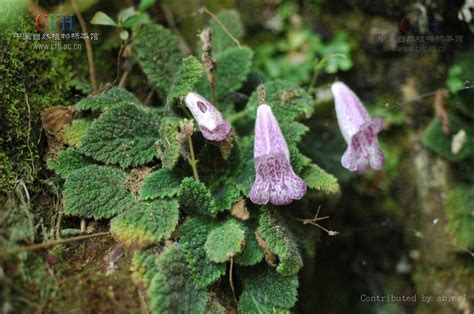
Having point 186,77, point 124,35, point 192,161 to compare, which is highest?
point 124,35

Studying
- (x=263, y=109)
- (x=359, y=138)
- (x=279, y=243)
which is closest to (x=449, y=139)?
(x=359, y=138)

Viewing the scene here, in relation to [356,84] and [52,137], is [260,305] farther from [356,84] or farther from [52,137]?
→ [356,84]

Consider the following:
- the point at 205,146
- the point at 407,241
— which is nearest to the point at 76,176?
the point at 205,146

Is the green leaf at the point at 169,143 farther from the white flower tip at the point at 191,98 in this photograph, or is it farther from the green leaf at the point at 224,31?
the green leaf at the point at 224,31

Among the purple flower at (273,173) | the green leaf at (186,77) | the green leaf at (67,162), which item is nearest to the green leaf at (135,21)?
the green leaf at (186,77)

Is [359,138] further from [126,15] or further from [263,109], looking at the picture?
[126,15]

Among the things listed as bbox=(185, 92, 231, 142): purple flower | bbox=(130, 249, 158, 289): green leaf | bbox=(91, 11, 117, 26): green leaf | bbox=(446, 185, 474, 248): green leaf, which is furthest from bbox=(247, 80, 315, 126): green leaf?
bbox=(446, 185, 474, 248): green leaf

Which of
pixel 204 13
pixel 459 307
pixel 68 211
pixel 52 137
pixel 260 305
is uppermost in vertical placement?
pixel 204 13
